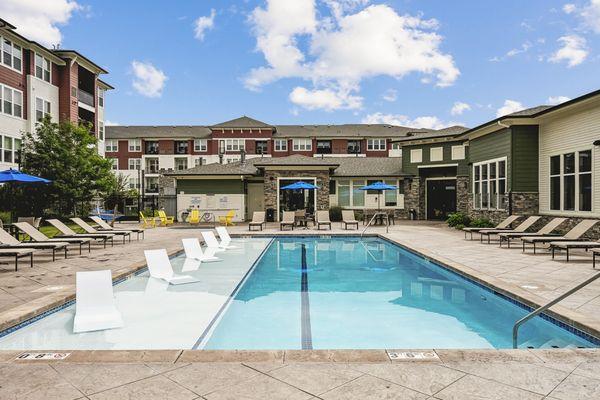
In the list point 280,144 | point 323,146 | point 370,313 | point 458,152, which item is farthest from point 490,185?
point 280,144

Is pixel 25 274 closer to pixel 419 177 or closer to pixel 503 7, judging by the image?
pixel 503 7

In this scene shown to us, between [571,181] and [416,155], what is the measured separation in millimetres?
13135

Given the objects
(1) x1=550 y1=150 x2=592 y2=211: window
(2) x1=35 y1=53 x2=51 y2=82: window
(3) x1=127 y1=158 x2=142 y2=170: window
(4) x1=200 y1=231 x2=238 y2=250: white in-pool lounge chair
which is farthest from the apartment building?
(1) x1=550 y1=150 x2=592 y2=211: window

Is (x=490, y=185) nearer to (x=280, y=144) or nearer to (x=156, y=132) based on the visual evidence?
(x=280, y=144)

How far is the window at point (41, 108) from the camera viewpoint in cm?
2411

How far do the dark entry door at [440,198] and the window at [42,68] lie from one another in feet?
80.5

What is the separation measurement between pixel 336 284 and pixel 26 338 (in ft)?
17.8

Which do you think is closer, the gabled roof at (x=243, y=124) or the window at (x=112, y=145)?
the gabled roof at (x=243, y=124)

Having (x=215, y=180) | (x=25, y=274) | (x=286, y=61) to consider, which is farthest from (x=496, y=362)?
(x=286, y=61)

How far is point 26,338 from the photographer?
4.80m

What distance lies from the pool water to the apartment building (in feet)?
63.7

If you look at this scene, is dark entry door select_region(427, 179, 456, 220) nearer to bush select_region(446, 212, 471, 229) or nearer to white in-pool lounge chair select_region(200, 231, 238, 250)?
bush select_region(446, 212, 471, 229)

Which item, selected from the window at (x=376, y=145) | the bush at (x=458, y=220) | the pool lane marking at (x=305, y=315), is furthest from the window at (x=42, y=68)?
the window at (x=376, y=145)

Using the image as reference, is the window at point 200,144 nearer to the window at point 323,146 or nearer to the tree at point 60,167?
the window at point 323,146
